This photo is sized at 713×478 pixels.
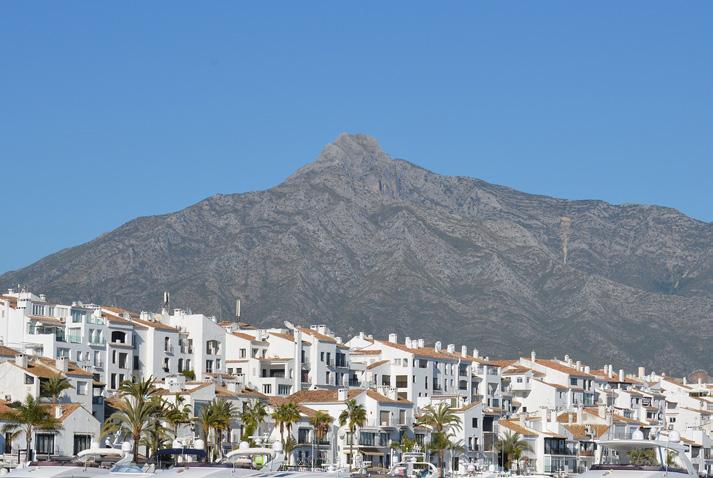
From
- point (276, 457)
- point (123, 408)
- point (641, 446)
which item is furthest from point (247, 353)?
point (641, 446)

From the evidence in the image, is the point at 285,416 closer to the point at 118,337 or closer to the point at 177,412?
the point at 177,412

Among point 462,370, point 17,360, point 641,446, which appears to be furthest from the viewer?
point 462,370

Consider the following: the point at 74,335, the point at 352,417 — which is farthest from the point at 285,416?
the point at 74,335

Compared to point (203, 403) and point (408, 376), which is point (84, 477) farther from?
point (408, 376)

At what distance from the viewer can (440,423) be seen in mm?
130500

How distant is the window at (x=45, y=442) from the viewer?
322 feet

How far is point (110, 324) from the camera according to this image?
131875 mm

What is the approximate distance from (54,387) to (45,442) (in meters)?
6.28

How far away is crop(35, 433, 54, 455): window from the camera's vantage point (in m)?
98.2

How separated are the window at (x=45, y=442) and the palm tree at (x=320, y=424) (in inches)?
1141

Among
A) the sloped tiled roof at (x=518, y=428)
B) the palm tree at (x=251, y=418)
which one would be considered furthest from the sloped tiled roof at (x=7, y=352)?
the sloped tiled roof at (x=518, y=428)

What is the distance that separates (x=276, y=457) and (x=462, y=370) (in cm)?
8887

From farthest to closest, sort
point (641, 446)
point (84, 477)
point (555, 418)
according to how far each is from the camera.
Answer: point (555, 418) → point (84, 477) → point (641, 446)

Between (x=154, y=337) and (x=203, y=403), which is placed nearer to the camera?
(x=203, y=403)
